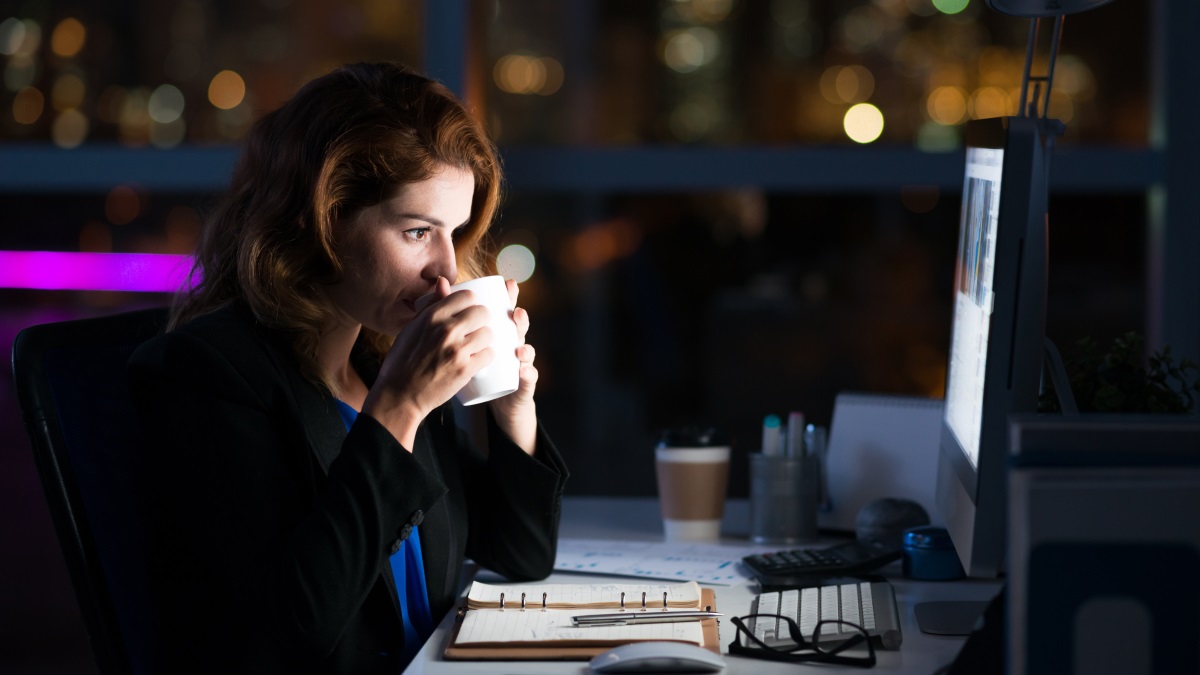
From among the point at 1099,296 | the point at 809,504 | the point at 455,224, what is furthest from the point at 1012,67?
the point at 455,224

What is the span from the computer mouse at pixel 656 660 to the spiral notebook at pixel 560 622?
46mm

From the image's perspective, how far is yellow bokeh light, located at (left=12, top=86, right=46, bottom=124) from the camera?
345cm

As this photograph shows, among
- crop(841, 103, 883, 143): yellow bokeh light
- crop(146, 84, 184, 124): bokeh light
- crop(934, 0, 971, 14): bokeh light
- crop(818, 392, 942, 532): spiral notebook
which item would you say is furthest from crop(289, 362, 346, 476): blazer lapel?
crop(934, 0, 971, 14): bokeh light

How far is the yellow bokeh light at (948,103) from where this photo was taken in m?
4.35

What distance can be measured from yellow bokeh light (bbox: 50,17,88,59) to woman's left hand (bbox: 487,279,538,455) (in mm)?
3033

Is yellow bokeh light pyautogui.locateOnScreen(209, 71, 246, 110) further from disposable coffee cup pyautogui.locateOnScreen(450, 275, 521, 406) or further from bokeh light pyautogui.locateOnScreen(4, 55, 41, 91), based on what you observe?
disposable coffee cup pyautogui.locateOnScreen(450, 275, 521, 406)

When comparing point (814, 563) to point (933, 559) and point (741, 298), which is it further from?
point (741, 298)

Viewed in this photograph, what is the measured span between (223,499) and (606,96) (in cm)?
421

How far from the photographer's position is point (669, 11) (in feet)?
16.6

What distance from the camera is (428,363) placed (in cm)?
110

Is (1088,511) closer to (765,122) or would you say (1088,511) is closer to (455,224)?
(455,224)

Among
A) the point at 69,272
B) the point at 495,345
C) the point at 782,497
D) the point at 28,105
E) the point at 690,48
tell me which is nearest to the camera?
the point at 495,345

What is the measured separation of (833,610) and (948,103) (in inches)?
143

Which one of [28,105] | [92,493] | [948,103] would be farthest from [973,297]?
[948,103]
